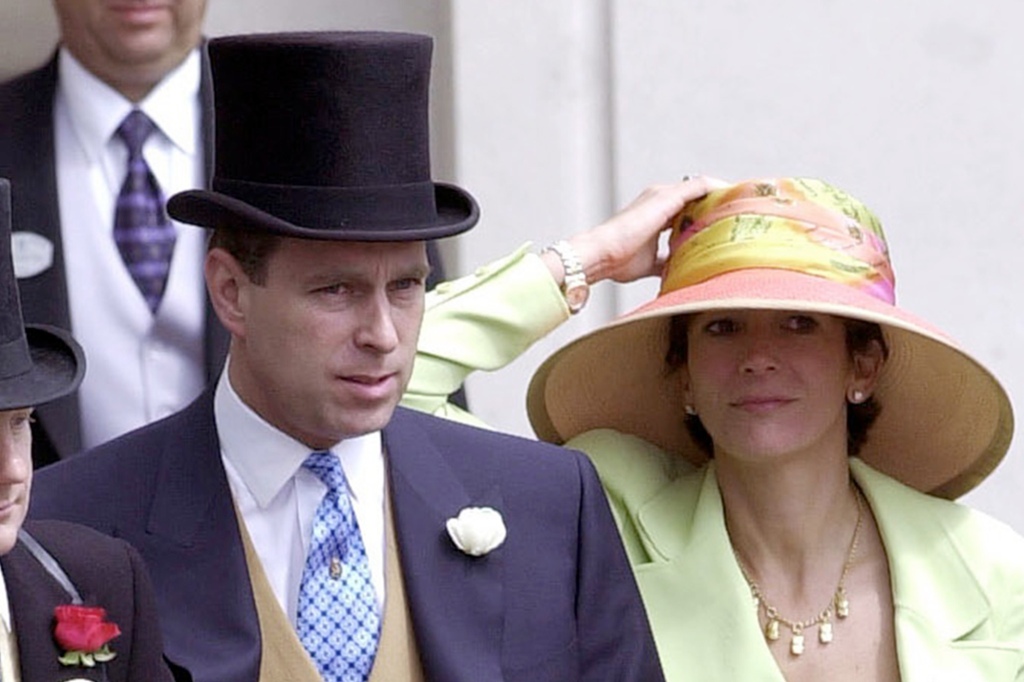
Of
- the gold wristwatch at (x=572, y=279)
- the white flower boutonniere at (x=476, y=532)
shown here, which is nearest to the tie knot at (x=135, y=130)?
the gold wristwatch at (x=572, y=279)

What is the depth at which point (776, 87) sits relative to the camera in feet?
20.6

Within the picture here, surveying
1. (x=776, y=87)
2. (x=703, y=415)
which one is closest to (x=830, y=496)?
(x=703, y=415)

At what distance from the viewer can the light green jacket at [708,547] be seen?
4.73 meters

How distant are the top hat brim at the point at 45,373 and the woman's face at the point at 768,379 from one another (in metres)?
1.16

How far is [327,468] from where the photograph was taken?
4273 mm

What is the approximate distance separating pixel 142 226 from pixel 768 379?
1.05 metres

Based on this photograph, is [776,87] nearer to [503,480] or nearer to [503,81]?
[503,81]

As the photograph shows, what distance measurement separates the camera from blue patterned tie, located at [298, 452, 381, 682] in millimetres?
4223

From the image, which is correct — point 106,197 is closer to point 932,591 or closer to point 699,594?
point 699,594

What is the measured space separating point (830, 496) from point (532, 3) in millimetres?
1649

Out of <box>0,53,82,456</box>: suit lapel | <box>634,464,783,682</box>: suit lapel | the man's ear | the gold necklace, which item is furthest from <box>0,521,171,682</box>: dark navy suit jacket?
the gold necklace

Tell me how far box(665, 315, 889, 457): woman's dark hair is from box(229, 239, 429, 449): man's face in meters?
0.81

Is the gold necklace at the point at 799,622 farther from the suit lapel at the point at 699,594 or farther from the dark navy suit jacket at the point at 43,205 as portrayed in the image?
the dark navy suit jacket at the point at 43,205

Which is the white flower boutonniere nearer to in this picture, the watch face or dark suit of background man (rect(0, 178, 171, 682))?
dark suit of background man (rect(0, 178, 171, 682))
